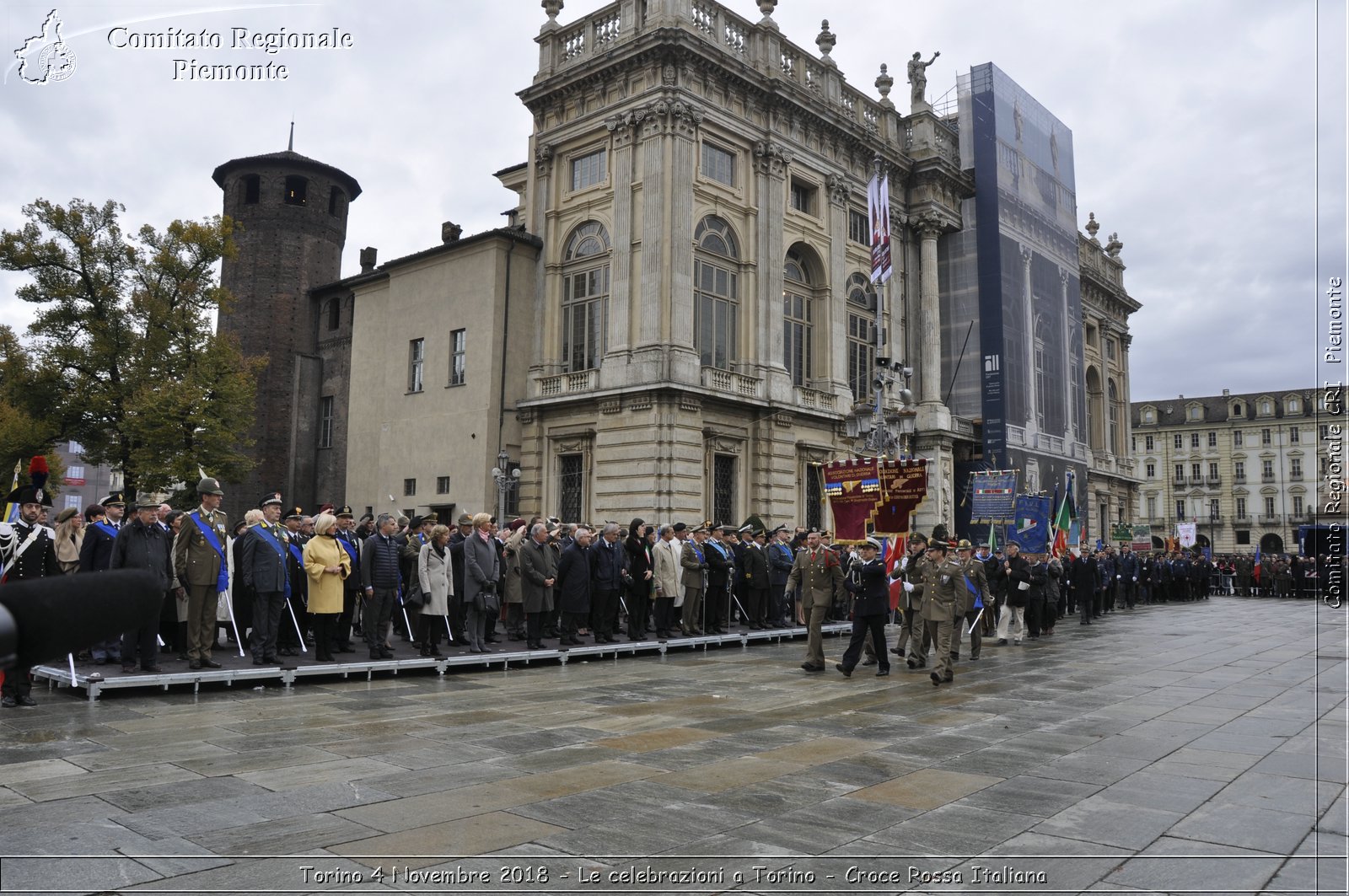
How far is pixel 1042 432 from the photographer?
42094 mm

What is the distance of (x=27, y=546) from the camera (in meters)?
9.62

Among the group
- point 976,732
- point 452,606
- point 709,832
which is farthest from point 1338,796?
point 452,606

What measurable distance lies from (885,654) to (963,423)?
27.4m

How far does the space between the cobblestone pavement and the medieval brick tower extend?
28.9 m

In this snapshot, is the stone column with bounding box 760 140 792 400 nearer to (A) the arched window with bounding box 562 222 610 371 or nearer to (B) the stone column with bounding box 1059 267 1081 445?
(A) the arched window with bounding box 562 222 610 371

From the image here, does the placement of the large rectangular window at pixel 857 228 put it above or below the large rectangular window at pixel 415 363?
above

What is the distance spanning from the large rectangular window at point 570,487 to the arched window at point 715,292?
5178 millimetres

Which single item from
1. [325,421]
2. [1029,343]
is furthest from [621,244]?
[1029,343]

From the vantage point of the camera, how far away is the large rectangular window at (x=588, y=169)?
30047mm

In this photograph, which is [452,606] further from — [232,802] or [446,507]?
[446,507]

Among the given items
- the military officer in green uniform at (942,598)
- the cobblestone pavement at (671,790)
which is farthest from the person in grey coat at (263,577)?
the military officer in green uniform at (942,598)

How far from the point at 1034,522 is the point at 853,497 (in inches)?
443

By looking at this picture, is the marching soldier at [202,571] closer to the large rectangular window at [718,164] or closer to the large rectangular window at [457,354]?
the large rectangular window at [457,354]

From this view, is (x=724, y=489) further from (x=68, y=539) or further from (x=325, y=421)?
(x=68, y=539)
